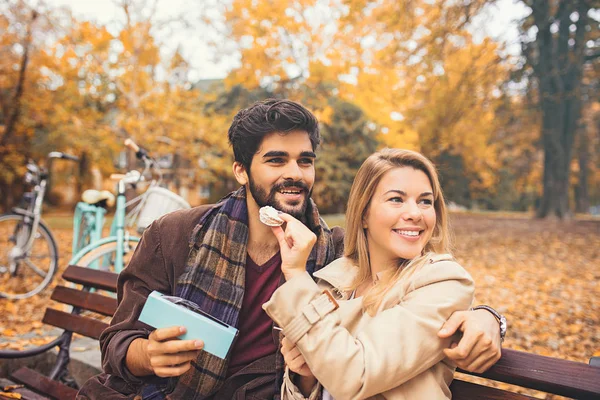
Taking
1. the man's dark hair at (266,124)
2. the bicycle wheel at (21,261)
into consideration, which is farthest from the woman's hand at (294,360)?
the bicycle wheel at (21,261)

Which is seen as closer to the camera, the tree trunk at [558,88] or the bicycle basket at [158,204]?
the bicycle basket at [158,204]

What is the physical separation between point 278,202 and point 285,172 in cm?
13

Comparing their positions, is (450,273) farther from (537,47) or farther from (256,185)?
(537,47)

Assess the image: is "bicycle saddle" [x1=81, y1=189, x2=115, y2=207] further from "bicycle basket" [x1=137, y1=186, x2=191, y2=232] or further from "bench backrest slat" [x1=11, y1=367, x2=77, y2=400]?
"bench backrest slat" [x1=11, y1=367, x2=77, y2=400]

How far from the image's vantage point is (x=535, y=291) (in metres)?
6.69

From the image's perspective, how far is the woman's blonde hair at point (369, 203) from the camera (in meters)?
1.66

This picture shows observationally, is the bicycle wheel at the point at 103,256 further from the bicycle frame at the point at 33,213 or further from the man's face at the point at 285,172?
the man's face at the point at 285,172

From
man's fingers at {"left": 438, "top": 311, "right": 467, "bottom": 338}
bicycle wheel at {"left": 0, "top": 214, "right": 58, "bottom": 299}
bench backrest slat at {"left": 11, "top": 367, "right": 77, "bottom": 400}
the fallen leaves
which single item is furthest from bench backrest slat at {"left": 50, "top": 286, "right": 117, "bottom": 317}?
bicycle wheel at {"left": 0, "top": 214, "right": 58, "bottom": 299}

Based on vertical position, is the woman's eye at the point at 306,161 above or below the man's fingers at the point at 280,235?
above

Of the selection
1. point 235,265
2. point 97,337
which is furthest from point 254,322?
point 97,337

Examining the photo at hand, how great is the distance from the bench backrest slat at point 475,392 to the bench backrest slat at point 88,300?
5.56ft

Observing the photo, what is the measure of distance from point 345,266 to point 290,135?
593mm

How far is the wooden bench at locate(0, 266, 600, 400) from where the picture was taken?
138 centimetres

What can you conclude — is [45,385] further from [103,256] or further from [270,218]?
[103,256]
